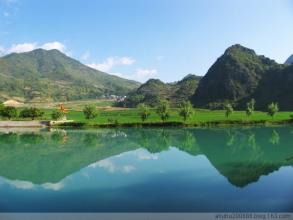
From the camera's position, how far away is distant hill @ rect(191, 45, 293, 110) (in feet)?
212

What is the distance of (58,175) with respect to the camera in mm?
12977

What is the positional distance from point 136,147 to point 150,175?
29.0 ft

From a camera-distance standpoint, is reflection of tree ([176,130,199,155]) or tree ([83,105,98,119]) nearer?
reflection of tree ([176,130,199,155])

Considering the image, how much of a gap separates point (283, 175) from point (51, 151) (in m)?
11.7

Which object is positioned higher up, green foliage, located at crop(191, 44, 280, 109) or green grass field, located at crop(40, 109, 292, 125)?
green foliage, located at crop(191, 44, 280, 109)

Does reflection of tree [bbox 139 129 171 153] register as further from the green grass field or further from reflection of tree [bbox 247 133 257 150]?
the green grass field

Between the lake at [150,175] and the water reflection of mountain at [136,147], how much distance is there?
0.12ft

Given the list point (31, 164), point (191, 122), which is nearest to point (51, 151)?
point (31, 164)

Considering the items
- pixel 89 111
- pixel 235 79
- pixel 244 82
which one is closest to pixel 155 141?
pixel 89 111

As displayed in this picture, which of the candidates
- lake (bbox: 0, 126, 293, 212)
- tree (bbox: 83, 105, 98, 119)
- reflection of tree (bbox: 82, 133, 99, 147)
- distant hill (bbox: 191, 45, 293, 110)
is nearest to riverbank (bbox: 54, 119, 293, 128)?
tree (bbox: 83, 105, 98, 119)

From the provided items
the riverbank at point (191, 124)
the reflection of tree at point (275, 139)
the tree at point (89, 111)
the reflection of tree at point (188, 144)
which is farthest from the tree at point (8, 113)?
the reflection of tree at point (275, 139)

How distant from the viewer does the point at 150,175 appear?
12.2 metres

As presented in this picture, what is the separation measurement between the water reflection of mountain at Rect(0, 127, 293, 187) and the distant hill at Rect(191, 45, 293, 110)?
130ft

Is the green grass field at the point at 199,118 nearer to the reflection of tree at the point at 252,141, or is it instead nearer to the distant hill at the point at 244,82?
the reflection of tree at the point at 252,141
